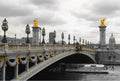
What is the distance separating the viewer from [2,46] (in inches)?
1034

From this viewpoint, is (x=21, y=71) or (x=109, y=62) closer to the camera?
(x=21, y=71)

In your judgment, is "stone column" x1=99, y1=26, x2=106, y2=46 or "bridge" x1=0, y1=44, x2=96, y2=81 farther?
"stone column" x1=99, y1=26, x2=106, y2=46

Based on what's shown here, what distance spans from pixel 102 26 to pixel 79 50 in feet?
220

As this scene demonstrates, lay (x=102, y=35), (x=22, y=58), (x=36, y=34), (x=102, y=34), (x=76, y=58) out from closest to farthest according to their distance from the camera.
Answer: (x=22, y=58) → (x=76, y=58) → (x=36, y=34) → (x=102, y=34) → (x=102, y=35)

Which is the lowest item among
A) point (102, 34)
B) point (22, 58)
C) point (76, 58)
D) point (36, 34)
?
point (76, 58)

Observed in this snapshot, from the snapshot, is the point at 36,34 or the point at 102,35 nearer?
the point at 36,34

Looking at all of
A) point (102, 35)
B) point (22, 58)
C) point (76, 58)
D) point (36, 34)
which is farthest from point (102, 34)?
point (22, 58)

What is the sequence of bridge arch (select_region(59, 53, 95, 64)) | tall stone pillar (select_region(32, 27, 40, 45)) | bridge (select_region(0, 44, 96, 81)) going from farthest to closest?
tall stone pillar (select_region(32, 27, 40, 45)) < bridge arch (select_region(59, 53, 95, 64)) < bridge (select_region(0, 44, 96, 81))

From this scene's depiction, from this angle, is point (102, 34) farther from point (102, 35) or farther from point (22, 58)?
point (22, 58)

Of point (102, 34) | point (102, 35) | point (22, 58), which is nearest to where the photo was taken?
point (22, 58)

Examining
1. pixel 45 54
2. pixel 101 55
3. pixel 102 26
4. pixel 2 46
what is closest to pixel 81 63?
pixel 101 55

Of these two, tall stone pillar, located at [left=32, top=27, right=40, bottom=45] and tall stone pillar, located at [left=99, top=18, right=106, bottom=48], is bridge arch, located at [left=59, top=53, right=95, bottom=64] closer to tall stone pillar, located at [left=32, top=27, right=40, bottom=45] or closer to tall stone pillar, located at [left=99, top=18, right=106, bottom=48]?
tall stone pillar, located at [left=32, top=27, right=40, bottom=45]

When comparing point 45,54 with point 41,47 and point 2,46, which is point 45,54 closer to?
point 41,47

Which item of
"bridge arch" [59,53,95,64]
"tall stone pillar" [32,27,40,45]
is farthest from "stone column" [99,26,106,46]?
"tall stone pillar" [32,27,40,45]
